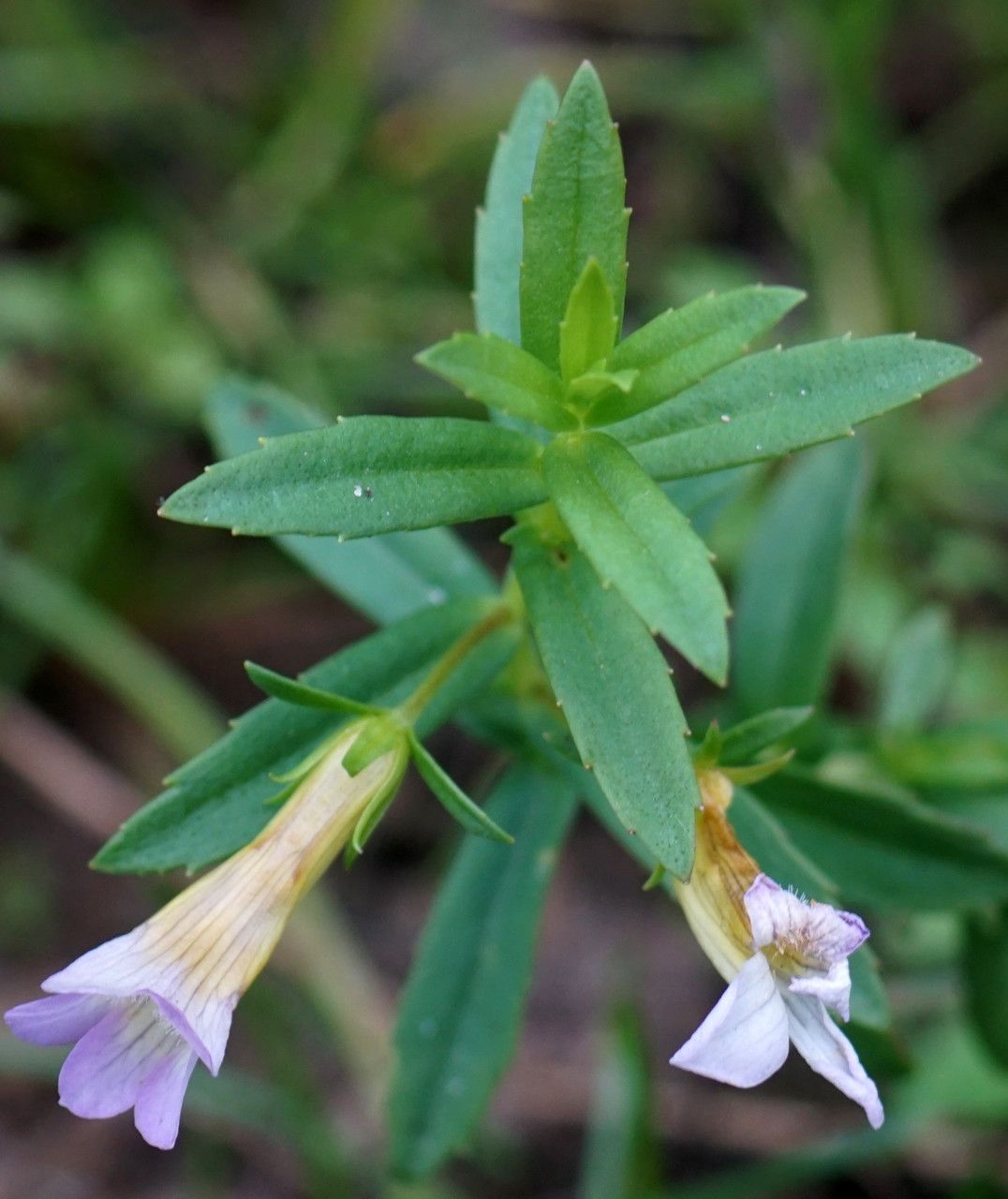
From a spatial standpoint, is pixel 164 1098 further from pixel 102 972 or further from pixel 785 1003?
pixel 785 1003

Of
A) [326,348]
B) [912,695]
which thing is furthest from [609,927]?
[326,348]

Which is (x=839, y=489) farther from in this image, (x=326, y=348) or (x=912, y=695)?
(x=326, y=348)

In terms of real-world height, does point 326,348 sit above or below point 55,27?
below

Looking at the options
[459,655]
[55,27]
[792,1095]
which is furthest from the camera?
[55,27]

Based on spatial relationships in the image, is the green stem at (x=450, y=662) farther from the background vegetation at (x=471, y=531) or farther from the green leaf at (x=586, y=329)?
the background vegetation at (x=471, y=531)

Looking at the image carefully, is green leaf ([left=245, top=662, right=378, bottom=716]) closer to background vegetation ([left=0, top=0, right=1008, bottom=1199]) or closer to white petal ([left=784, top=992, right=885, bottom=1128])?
white petal ([left=784, top=992, right=885, bottom=1128])

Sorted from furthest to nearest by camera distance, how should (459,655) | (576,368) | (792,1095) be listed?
(792,1095) → (459,655) → (576,368)

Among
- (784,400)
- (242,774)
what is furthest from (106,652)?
(784,400)

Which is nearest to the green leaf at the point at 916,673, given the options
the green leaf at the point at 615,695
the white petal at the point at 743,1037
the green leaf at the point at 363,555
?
the green leaf at the point at 363,555
